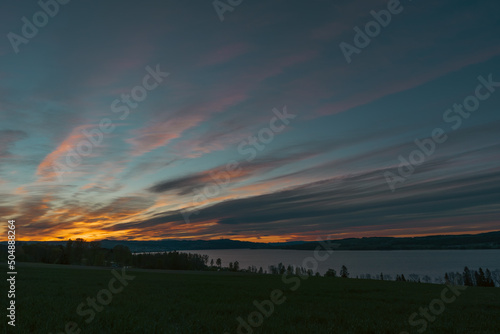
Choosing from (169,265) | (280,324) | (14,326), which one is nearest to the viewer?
(14,326)

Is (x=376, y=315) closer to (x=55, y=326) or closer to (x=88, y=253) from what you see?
(x=55, y=326)

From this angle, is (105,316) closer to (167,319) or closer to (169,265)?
(167,319)

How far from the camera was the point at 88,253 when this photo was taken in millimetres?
167625

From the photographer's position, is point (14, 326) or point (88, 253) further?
point (88, 253)

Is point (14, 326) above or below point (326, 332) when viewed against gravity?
above

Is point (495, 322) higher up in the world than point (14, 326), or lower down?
lower down

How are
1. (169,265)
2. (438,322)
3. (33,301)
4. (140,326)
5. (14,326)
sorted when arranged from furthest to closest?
1. (169,265)
2. (33,301)
3. (438,322)
4. (140,326)
5. (14,326)

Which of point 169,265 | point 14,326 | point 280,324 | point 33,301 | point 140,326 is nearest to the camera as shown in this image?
point 14,326

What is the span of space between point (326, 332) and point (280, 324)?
75.7 inches

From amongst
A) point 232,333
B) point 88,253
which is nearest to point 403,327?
point 232,333

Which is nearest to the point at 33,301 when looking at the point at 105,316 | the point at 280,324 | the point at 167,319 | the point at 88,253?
the point at 105,316

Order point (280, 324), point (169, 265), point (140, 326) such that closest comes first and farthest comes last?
point (140, 326), point (280, 324), point (169, 265)

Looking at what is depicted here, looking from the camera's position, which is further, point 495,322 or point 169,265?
point 169,265

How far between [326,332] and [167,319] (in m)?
6.30
